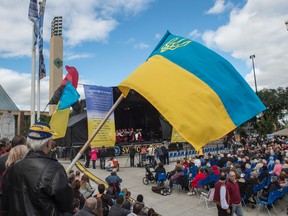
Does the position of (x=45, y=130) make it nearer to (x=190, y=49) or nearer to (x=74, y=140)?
(x=190, y=49)

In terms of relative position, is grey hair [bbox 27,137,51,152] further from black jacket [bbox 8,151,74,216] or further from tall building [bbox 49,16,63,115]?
tall building [bbox 49,16,63,115]

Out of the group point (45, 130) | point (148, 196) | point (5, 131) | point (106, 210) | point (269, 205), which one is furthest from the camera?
point (5, 131)

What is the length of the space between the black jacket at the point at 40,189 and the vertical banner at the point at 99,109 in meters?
7.65

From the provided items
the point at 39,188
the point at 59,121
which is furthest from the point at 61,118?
the point at 39,188

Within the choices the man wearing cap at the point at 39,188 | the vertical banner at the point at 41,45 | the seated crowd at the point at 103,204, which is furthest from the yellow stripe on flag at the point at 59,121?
the vertical banner at the point at 41,45

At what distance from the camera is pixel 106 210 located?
22.4 ft

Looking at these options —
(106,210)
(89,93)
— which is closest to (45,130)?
(106,210)

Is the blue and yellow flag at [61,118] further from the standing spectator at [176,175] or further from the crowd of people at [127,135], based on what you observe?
the crowd of people at [127,135]

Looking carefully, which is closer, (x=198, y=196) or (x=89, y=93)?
(x=89, y=93)

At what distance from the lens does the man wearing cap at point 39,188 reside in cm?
199

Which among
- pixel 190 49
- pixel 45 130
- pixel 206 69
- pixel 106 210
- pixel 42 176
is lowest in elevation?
pixel 106 210

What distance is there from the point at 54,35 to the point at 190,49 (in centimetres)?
7646

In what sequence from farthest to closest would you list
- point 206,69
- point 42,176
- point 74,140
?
1. point 74,140
2. point 206,69
3. point 42,176

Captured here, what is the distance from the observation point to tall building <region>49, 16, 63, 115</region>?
232 ft
